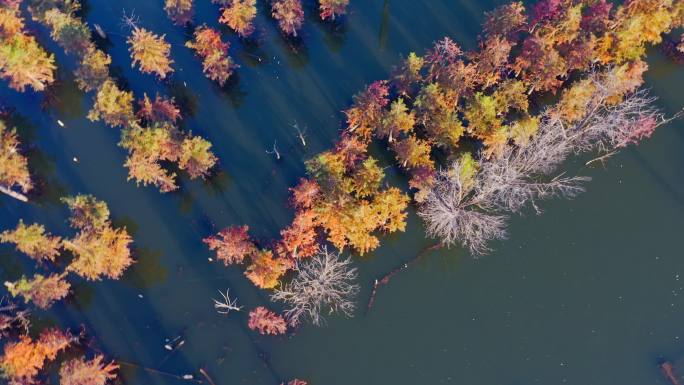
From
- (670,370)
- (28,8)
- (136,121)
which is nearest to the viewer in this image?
(670,370)

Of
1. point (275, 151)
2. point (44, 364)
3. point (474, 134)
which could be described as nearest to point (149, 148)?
point (275, 151)

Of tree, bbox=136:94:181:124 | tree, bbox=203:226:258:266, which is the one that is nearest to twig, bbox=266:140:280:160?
tree, bbox=203:226:258:266

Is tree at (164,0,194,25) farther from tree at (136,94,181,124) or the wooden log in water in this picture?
the wooden log in water

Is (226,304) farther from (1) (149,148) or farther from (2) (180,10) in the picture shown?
(2) (180,10)

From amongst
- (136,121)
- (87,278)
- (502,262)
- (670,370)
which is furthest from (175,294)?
(670,370)

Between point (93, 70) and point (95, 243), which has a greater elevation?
point (93, 70)

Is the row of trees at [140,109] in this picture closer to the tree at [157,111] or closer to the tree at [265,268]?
the tree at [157,111]

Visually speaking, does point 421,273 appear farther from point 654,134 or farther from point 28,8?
point 28,8
